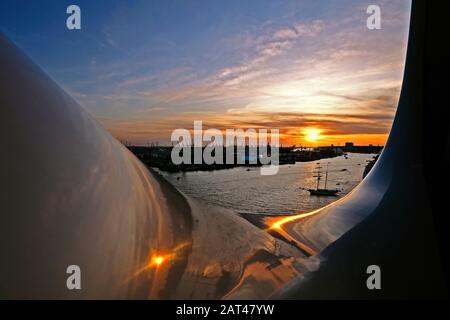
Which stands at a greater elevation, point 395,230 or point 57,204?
point 57,204

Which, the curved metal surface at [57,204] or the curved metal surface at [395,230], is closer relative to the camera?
the curved metal surface at [57,204]

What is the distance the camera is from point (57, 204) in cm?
89

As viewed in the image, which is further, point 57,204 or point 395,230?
point 395,230

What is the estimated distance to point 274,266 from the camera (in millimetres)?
1480

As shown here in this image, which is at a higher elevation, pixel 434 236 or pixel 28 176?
pixel 28 176

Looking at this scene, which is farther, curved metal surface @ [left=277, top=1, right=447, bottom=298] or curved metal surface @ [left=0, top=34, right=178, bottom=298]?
curved metal surface @ [left=277, top=1, right=447, bottom=298]

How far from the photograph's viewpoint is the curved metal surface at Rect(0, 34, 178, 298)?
786mm

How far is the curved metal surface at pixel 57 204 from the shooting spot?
786 mm
